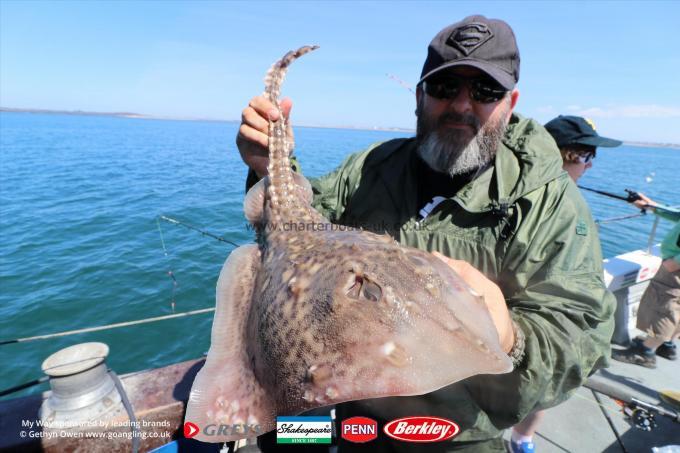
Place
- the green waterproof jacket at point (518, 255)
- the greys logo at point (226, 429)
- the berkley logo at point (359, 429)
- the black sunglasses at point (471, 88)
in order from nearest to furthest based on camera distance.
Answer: the greys logo at point (226, 429), the green waterproof jacket at point (518, 255), the black sunglasses at point (471, 88), the berkley logo at point (359, 429)

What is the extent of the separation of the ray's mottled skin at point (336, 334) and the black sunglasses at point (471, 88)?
1.58 meters

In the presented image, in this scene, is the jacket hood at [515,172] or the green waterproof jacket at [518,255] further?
the jacket hood at [515,172]

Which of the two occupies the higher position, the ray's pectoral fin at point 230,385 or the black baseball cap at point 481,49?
the black baseball cap at point 481,49

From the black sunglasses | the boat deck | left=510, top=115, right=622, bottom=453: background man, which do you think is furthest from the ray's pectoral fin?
left=510, top=115, right=622, bottom=453: background man

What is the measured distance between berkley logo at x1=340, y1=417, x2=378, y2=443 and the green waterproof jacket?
0.25 ft

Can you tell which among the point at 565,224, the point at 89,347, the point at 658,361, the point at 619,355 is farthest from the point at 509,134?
the point at 658,361

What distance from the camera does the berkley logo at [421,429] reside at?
2785mm

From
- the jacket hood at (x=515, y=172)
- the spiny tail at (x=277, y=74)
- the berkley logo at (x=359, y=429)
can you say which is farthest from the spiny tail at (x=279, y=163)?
the berkley logo at (x=359, y=429)

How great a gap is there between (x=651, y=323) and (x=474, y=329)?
6988 mm

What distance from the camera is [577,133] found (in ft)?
18.9

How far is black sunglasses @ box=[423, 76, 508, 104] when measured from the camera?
299 cm

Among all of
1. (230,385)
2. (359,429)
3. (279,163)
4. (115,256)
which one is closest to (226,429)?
(230,385)

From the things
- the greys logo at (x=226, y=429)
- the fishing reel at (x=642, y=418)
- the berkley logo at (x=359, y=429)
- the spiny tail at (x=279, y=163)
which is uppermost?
the spiny tail at (x=279, y=163)

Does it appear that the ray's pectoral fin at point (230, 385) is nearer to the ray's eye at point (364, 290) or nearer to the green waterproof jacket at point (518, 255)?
the ray's eye at point (364, 290)
